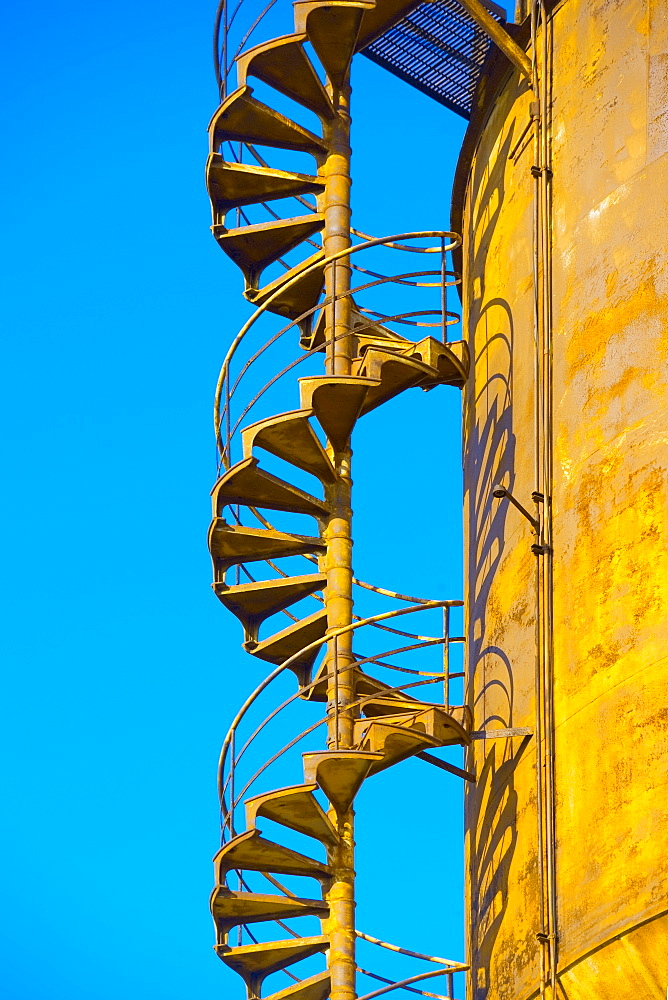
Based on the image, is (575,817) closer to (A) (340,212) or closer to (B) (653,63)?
(B) (653,63)

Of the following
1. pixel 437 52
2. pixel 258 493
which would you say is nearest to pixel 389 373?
pixel 258 493

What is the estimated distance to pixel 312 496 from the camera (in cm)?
1739

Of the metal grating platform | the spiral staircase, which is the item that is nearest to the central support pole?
the spiral staircase

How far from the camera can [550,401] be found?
14430 mm

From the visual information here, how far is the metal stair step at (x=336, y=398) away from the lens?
651 inches

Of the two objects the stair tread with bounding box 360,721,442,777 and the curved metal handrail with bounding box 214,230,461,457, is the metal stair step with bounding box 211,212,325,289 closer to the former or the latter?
the curved metal handrail with bounding box 214,230,461,457

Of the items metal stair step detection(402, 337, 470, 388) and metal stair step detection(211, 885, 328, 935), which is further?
metal stair step detection(402, 337, 470, 388)

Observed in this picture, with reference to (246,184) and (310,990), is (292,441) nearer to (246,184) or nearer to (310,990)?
(246,184)

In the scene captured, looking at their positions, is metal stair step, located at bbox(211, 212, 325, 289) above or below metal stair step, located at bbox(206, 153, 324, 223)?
below

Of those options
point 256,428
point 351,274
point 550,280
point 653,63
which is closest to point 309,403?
point 256,428

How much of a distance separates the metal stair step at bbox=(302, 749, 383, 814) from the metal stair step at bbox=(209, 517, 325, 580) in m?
2.66

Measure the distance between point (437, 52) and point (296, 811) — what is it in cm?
993

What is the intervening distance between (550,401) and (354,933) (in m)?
4.92

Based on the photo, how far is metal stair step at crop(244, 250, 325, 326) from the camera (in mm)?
18266
